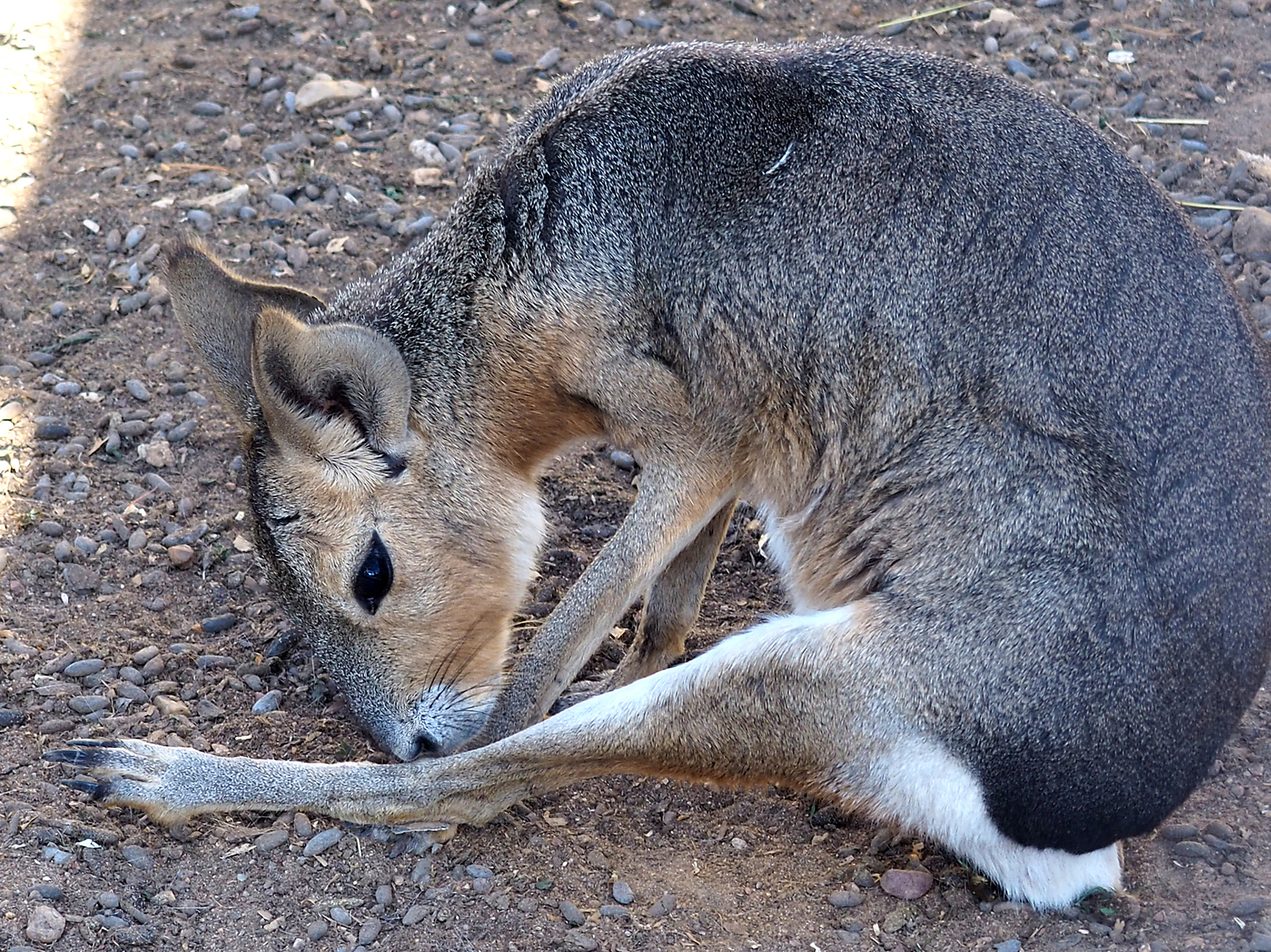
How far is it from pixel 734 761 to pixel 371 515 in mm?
1407

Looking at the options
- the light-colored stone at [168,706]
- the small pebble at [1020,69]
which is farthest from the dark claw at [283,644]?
the small pebble at [1020,69]

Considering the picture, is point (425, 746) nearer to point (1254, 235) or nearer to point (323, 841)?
point (323, 841)

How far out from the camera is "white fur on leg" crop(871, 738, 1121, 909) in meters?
4.07

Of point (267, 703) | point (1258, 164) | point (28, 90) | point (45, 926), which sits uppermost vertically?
point (1258, 164)

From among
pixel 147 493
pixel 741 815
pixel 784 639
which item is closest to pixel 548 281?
pixel 784 639

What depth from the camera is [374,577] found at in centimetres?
449

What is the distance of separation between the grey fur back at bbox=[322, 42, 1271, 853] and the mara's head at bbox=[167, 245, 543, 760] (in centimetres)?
27

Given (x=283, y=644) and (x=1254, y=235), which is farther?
(x=1254, y=235)

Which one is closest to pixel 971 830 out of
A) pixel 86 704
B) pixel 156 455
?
pixel 86 704

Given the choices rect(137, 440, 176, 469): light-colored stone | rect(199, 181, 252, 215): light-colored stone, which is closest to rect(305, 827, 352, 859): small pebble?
rect(137, 440, 176, 469): light-colored stone

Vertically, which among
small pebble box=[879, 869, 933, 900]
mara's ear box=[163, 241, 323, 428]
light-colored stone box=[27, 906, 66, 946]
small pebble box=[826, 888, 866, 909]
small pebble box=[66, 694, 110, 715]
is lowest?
small pebble box=[66, 694, 110, 715]

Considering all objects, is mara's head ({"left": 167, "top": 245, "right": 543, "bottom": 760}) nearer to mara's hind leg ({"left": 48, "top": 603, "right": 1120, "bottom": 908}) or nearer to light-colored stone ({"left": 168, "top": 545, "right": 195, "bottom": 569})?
mara's hind leg ({"left": 48, "top": 603, "right": 1120, "bottom": 908})

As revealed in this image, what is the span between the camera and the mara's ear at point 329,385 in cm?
414

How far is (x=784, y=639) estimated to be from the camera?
426 cm
